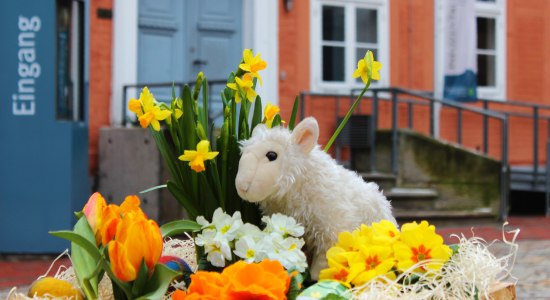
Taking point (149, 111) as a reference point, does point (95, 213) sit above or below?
below

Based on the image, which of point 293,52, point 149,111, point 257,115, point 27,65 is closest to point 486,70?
point 293,52

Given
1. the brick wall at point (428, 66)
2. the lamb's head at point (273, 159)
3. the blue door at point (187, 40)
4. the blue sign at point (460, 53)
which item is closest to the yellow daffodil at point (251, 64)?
the lamb's head at point (273, 159)

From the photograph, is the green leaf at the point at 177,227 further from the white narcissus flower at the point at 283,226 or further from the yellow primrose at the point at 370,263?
the yellow primrose at the point at 370,263

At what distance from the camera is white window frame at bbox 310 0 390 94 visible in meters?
10.0

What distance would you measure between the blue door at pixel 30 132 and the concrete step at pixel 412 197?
3.53 metres

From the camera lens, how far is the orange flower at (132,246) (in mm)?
1384

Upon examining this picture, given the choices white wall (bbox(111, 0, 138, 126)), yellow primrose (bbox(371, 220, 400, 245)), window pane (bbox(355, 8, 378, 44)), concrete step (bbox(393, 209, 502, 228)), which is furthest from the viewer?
window pane (bbox(355, 8, 378, 44))

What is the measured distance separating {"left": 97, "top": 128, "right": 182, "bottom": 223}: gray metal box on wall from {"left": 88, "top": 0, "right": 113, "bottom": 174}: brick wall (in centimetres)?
18

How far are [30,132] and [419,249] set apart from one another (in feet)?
19.3

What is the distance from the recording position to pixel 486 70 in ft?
37.5

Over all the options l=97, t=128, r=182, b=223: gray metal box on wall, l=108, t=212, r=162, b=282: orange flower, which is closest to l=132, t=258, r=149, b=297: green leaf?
l=108, t=212, r=162, b=282: orange flower

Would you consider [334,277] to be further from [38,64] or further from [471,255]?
[38,64]

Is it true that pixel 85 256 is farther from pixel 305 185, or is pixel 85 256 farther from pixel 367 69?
pixel 367 69

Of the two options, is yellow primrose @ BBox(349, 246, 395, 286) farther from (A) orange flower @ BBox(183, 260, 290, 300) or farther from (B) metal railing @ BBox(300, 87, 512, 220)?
(B) metal railing @ BBox(300, 87, 512, 220)
